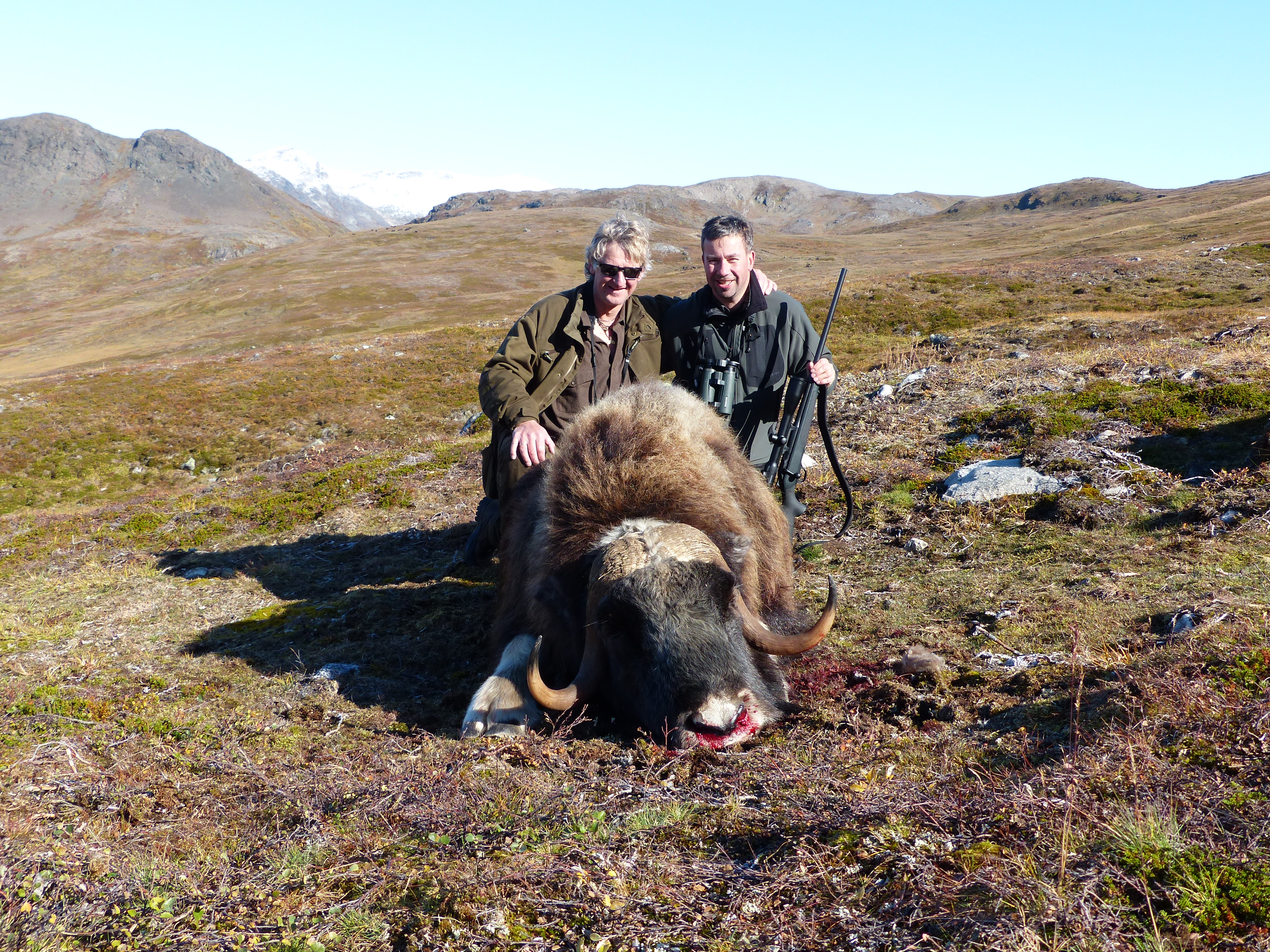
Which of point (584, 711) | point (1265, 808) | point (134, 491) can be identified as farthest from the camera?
point (134, 491)

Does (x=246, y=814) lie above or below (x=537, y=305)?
below

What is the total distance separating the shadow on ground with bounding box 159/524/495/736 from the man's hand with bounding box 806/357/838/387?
3.96 m

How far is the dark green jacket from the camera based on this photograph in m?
7.67

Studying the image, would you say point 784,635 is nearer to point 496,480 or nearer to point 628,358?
point 628,358

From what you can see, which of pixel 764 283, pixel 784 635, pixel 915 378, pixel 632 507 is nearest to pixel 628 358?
pixel 764 283

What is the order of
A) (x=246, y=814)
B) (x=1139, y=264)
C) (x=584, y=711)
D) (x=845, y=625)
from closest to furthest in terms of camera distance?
(x=246, y=814), (x=584, y=711), (x=845, y=625), (x=1139, y=264)

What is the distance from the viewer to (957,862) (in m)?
2.62

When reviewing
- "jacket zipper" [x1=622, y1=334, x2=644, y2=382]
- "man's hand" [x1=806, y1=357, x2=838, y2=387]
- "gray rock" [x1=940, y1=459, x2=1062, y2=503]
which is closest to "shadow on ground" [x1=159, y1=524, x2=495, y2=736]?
"jacket zipper" [x1=622, y1=334, x2=644, y2=382]

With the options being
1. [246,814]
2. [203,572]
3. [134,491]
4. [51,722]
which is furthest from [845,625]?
[134,491]

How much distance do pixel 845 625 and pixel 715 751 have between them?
2536 mm

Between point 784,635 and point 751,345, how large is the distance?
3517 millimetres

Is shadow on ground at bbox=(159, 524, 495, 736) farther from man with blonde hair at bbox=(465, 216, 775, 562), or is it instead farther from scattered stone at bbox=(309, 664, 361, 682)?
man with blonde hair at bbox=(465, 216, 775, 562)

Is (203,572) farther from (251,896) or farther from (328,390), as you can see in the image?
(328,390)

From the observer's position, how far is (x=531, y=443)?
6.46m
